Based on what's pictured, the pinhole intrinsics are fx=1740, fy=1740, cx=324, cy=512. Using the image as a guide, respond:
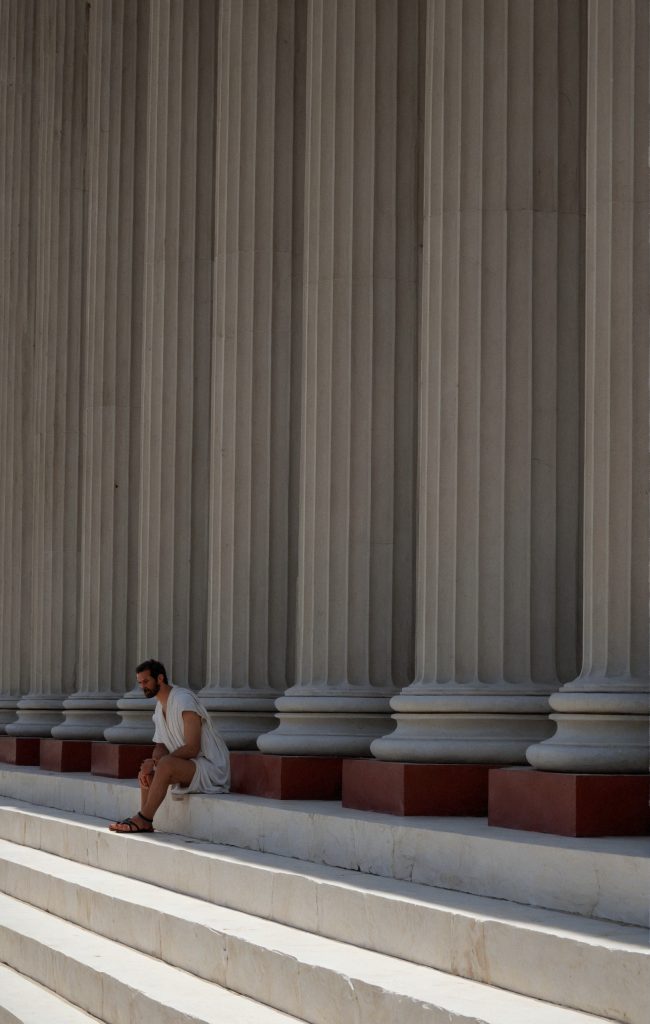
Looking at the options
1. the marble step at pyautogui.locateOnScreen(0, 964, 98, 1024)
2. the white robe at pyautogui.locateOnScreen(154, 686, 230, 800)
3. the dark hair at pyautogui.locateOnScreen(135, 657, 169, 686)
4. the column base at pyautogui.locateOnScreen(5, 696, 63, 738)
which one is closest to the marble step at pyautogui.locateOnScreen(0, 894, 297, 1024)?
the marble step at pyautogui.locateOnScreen(0, 964, 98, 1024)

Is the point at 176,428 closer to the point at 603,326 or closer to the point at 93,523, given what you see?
the point at 93,523

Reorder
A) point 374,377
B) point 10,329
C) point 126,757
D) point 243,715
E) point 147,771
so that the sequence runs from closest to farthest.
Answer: point 374,377, point 147,771, point 243,715, point 126,757, point 10,329

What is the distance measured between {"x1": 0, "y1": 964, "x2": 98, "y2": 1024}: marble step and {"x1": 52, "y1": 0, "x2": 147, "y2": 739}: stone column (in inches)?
796

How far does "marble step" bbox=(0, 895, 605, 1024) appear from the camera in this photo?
1820 centimetres

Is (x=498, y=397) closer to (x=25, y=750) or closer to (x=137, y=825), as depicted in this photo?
(x=137, y=825)

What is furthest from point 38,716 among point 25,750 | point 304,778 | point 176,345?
point 304,778

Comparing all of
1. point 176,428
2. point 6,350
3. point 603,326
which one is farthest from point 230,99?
point 6,350

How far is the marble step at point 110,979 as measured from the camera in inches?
906

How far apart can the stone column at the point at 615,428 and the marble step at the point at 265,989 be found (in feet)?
14.9

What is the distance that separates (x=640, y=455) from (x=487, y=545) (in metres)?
5.20

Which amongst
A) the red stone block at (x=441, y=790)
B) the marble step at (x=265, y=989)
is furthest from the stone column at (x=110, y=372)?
the red stone block at (x=441, y=790)

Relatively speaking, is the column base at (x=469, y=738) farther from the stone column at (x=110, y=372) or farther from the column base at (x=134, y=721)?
the stone column at (x=110, y=372)

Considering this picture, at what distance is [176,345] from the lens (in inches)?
1800

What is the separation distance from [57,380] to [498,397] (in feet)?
107
